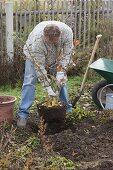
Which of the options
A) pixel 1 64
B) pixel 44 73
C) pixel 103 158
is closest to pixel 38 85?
pixel 1 64

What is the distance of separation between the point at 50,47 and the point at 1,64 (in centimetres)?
317

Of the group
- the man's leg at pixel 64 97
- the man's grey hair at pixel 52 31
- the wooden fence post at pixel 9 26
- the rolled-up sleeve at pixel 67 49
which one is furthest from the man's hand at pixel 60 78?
the wooden fence post at pixel 9 26

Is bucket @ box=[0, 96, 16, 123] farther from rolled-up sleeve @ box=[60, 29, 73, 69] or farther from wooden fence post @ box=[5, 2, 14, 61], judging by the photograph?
wooden fence post @ box=[5, 2, 14, 61]

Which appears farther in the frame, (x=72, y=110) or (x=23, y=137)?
(x=72, y=110)

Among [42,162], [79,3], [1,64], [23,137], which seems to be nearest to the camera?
[42,162]

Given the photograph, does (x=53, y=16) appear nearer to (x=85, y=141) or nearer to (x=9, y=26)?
(x=9, y=26)

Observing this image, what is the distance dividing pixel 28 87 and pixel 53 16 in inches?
183

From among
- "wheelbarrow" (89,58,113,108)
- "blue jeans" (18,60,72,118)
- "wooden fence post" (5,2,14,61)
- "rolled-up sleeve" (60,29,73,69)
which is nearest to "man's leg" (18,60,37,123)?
"blue jeans" (18,60,72,118)

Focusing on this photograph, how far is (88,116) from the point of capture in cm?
733

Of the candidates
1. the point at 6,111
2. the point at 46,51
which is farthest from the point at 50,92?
the point at 6,111

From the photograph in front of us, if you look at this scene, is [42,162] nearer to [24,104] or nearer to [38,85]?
[24,104]

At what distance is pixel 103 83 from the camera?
8383 millimetres

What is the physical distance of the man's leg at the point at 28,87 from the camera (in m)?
7.09

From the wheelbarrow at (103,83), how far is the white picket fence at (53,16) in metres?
2.54
